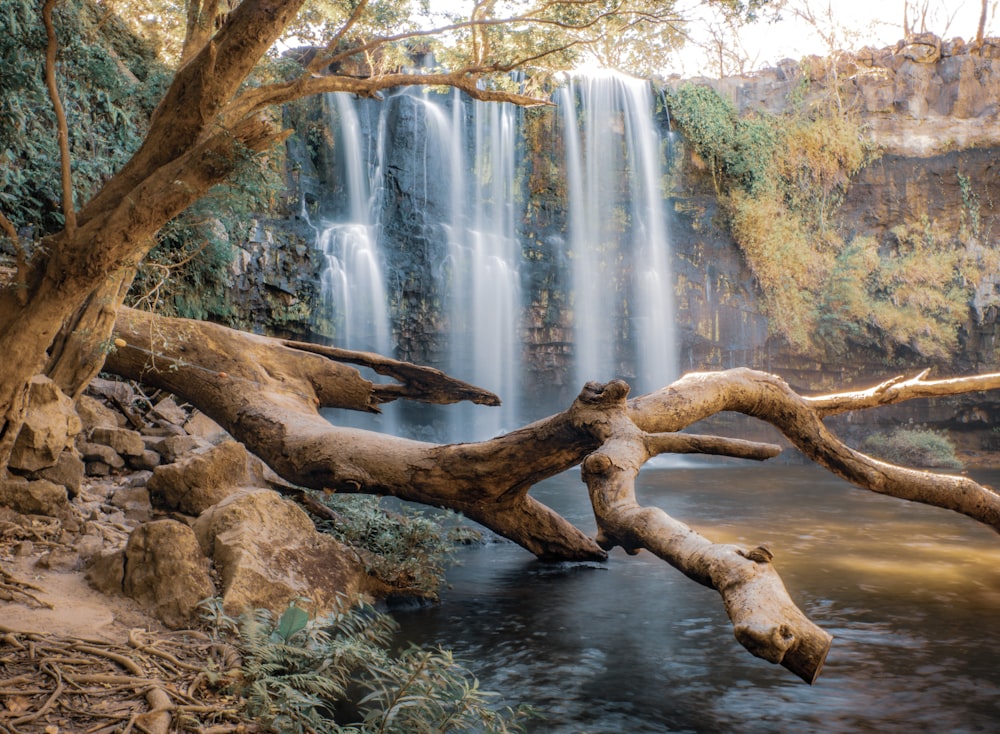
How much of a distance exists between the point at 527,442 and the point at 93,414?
13.6ft

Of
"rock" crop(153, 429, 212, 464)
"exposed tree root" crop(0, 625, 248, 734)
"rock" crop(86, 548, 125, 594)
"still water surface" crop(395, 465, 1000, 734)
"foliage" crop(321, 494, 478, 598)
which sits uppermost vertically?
"rock" crop(153, 429, 212, 464)

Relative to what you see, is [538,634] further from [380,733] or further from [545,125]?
[545,125]

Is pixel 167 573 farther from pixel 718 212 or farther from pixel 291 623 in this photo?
pixel 718 212

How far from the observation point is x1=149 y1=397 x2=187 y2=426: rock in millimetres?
8352

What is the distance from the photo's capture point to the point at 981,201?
1966cm

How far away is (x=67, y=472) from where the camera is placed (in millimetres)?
5734

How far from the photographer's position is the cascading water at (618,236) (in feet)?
64.9

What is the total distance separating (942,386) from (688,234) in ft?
46.3

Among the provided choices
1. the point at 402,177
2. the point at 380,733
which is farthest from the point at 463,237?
the point at 380,733

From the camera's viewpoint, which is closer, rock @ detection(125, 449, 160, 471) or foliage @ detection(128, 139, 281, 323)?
rock @ detection(125, 449, 160, 471)

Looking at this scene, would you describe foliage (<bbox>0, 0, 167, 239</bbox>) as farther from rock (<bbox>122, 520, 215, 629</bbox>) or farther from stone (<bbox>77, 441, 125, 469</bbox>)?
rock (<bbox>122, 520, 215, 629</bbox>)

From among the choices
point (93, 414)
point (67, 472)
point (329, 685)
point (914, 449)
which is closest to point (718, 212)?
point (914, 449)

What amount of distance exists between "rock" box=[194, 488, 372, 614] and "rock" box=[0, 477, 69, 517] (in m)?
0.91

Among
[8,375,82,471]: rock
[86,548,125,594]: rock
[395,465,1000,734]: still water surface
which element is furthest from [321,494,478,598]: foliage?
[8,375,82,471]: rock
